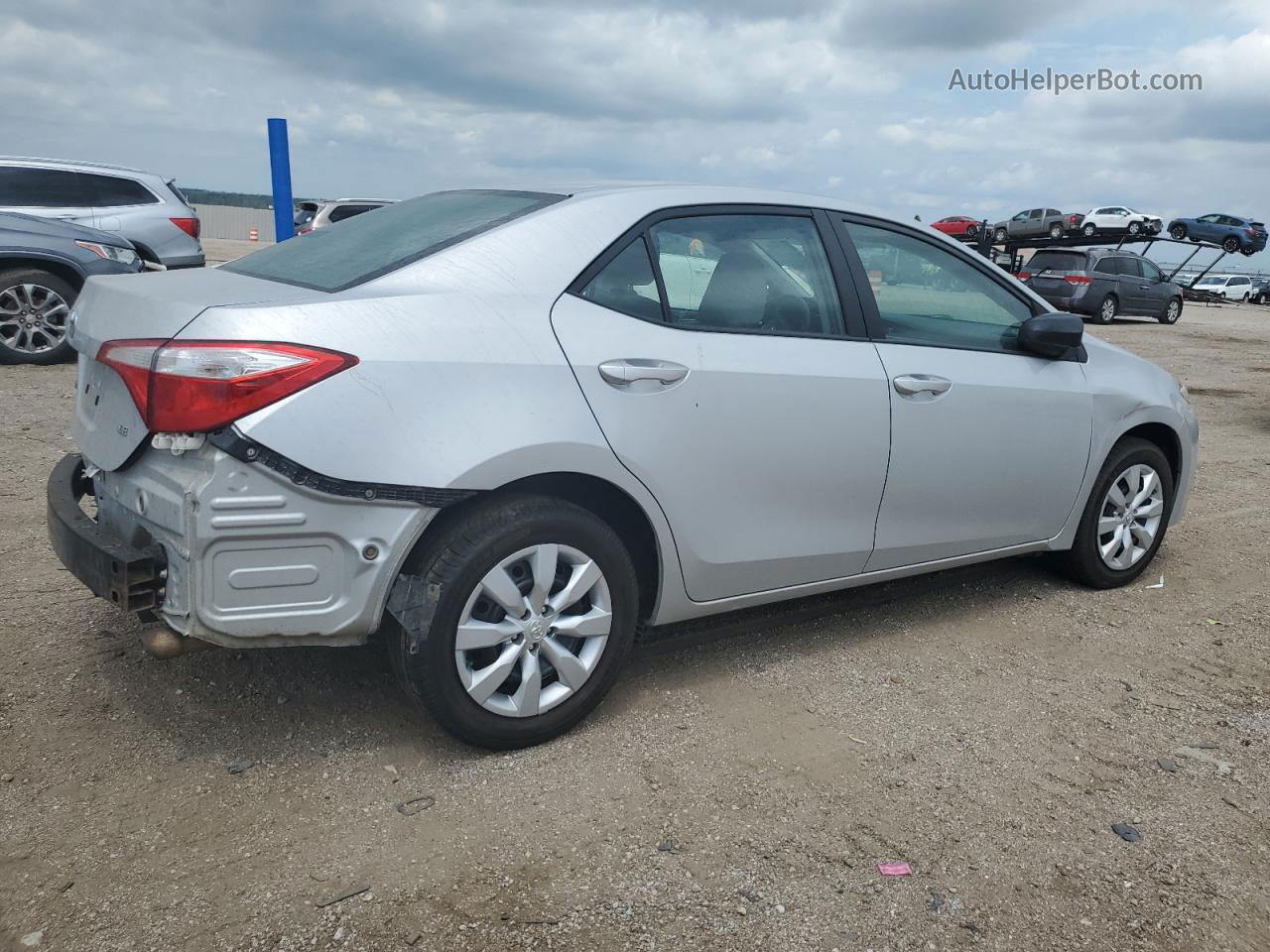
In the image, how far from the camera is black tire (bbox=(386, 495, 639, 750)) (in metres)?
2.79

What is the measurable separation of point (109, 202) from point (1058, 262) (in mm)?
17789

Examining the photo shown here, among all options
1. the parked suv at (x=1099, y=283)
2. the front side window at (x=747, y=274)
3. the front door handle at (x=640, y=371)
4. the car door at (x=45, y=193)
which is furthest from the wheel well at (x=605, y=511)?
the parked suv at (x=1099, y=283)

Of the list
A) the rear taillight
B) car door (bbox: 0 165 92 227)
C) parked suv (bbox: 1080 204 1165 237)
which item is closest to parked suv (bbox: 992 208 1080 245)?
parked suv (bbox: 1080 204 1165 237)

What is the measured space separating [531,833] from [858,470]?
1611mm

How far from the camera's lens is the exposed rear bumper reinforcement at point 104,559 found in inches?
103

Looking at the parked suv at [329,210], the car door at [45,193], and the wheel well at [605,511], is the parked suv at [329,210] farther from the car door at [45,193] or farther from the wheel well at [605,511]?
the wheel well at [605,511]

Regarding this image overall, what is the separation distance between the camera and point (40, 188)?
34.7ft

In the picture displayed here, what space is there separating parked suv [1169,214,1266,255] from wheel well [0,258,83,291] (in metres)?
35.0

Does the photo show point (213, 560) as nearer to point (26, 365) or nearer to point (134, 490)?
point (134, 490)

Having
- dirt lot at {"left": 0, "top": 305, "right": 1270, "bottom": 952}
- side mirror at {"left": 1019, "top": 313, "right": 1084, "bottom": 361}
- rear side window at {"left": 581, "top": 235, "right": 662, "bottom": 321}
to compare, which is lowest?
dirt lot at {"left": 0, "top": 305, "right": 1270, "bottom": 952}

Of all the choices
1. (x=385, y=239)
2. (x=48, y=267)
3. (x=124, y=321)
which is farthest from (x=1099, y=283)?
(x=124, y=321)

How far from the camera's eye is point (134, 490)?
274 cm

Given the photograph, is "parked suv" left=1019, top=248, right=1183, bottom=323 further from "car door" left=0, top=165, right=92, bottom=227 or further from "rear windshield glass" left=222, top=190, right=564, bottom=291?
"rear windshield glass" left=222, top=190, right=564, bottom=291

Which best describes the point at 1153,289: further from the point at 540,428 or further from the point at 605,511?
the point at 540,428
